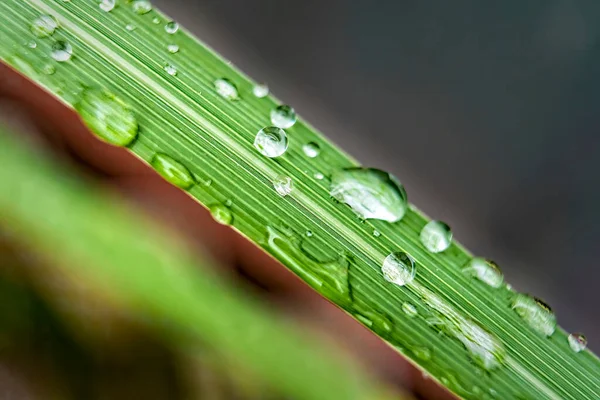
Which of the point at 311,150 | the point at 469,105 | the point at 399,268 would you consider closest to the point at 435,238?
the point at 399,268

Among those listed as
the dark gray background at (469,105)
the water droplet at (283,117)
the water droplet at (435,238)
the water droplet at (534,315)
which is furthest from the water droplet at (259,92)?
the dark gray background at (469,105)

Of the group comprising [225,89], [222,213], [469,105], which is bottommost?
[222,213]

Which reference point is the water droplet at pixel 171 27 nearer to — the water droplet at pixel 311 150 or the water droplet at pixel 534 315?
the water droplet at pixel 311 150

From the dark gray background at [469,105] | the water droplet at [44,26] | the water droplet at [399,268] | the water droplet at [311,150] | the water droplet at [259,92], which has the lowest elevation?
the water droplet at [399,268]

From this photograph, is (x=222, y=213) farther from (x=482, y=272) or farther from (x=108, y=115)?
(x=482, y=272)

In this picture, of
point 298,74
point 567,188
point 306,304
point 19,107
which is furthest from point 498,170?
point 19,107

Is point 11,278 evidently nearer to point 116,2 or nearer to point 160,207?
point 160,207
